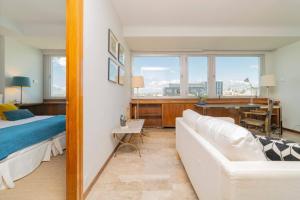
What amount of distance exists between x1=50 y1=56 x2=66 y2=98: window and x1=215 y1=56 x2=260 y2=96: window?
191 inches

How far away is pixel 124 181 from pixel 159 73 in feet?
13.2

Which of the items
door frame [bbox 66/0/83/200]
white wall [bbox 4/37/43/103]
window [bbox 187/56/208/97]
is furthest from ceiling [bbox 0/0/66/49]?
window [bbox 187/56/208/97]

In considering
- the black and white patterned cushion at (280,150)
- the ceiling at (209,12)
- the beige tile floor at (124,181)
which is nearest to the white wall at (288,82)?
the ceiling at (209,12)

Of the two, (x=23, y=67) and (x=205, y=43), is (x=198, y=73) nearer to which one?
(x=205, y=43)

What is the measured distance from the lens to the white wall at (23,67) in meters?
4.12

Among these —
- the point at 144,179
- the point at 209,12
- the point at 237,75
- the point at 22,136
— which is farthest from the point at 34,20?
the point at 237,75

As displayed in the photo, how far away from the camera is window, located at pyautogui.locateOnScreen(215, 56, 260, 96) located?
217 inches

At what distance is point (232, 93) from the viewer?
556 centimetres

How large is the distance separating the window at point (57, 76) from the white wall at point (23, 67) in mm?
295

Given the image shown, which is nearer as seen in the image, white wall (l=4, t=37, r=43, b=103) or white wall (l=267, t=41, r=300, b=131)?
white wall (l=4, t=37, r=43, b=103)

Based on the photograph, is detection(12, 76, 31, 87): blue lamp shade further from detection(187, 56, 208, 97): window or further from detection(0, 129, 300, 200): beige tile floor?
detection(187, 56, 208, 97): window

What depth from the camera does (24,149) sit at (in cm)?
217

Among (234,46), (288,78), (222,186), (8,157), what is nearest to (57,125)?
(8,157)

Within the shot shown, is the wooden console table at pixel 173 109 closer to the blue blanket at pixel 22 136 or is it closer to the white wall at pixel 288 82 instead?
the white wall at pixel 288 82
